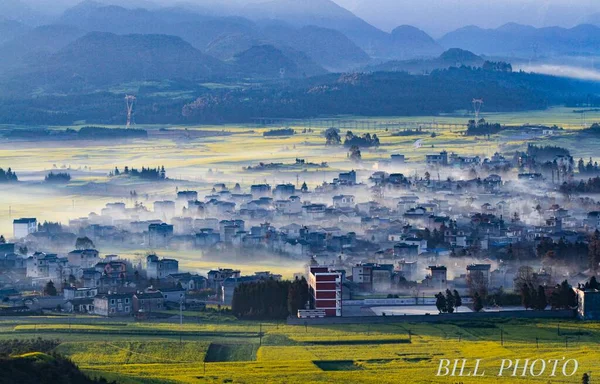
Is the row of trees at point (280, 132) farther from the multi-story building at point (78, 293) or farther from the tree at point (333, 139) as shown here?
the multi-story building at point (78, 293)

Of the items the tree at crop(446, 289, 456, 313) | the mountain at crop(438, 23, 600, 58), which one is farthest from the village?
the mountain at crop(438, 23, 600, 58)

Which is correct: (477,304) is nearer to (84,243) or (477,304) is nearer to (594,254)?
(594,254)

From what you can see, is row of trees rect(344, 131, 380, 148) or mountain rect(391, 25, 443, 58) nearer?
row of trees rect(344, 131, 380, 148)

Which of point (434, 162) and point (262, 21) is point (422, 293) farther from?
point (262, 21)

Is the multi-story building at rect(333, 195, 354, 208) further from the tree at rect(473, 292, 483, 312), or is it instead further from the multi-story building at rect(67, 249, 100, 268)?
the tree at rect(473, 292, 483, 312)

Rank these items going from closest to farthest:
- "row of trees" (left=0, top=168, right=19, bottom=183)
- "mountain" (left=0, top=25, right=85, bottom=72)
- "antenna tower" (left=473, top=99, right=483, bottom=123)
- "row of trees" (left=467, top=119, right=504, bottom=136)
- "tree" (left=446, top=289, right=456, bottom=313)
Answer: "tree" (left=446, top=289, right=456, bottom=313), "row of trees" (left=0, top=168, right=19, bottom=183), "row of trees" (left=467, top=119, right=504, bottom=136), "antenna tower" (left=473, top=99, right=483, bottom=123), "mountain" (left=0, top=25, right=85, bottom=72)
